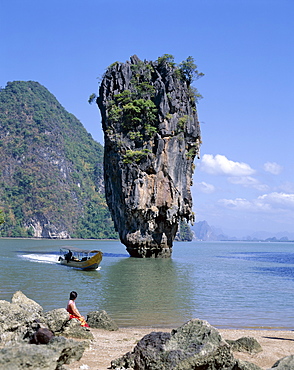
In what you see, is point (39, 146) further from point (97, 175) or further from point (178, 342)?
point (178, 342)

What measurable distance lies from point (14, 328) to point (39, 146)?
14806cm

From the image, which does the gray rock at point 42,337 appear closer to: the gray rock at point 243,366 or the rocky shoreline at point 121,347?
the rocky shoreline at point 121,347

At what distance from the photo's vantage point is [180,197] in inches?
1566

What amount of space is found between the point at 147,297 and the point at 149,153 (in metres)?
22.5

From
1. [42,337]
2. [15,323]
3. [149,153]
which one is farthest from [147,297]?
[149,153]

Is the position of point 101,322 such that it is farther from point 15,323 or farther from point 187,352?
point 187,352

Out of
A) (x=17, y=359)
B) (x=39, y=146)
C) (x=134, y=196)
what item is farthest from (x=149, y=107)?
(x=39, y=146)

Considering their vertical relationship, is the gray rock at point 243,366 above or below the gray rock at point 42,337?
below

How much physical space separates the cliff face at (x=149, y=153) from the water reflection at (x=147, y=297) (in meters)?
11.1

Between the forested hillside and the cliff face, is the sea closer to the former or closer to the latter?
the cliff face

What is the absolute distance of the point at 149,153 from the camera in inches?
1539

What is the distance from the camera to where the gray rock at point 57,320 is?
371 inches

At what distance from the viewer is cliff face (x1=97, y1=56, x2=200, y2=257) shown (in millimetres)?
39125

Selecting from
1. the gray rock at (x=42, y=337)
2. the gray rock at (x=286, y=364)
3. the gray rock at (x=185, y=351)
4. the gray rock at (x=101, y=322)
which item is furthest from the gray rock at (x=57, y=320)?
the gray rock at (x=286, y=364)
